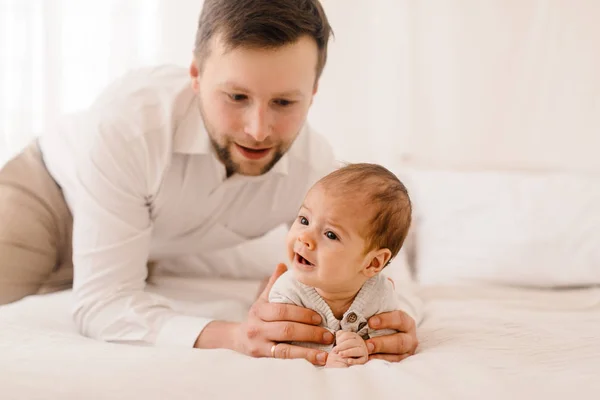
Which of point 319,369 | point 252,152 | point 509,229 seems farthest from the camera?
point 509,229

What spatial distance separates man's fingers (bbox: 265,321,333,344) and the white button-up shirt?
216 millimetres

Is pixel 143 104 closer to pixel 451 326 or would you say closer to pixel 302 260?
pixel 302 260

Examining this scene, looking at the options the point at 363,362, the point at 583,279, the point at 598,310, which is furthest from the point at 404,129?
the point at 363,362

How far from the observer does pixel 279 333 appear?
3.79 ft

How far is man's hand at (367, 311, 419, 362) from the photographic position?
1151mm

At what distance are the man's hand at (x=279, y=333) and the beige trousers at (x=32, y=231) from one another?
69 centimetres

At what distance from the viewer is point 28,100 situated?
259 centimetres

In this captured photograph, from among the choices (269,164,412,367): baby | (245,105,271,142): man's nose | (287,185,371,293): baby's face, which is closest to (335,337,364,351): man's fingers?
(269,164,412,367): baby

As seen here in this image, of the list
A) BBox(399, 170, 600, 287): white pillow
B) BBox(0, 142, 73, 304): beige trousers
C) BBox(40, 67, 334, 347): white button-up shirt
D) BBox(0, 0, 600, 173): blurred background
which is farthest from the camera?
BBox(0, 0, 600, 173): blurred background

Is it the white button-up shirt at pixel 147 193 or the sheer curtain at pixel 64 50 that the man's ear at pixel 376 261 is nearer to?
the white button-up shirt at pixel 147 193

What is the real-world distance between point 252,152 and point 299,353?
19.0 inches

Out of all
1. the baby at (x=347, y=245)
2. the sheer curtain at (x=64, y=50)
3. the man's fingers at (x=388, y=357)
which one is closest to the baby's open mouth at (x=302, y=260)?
the baby at (x=347, y=245)

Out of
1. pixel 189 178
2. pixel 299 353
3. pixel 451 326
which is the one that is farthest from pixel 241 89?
pixel 451 326

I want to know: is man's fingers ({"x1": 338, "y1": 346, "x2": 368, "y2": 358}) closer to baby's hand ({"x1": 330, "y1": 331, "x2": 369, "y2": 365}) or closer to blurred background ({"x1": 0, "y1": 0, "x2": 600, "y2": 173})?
baby's hand ({"x1": 330, "y1": 331, "x2": 369, "y2": 365})
